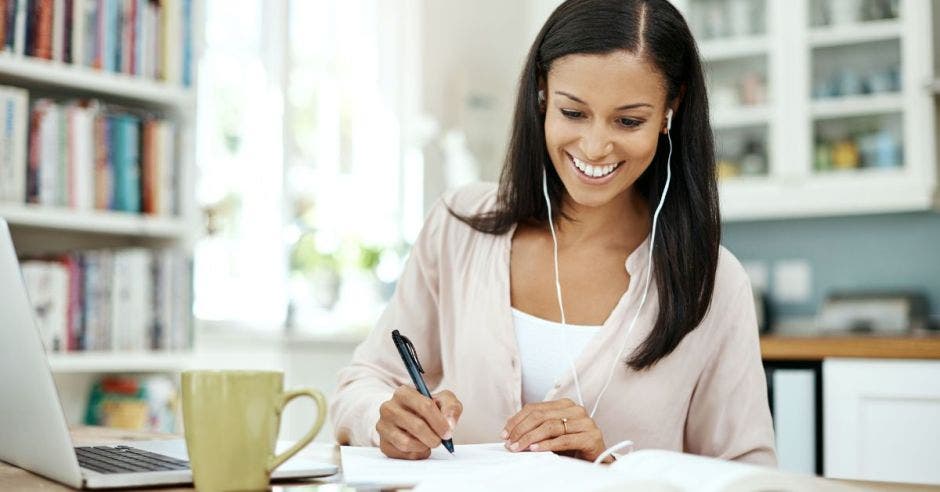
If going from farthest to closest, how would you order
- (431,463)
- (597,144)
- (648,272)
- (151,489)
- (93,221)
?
1. (93,221)
2. (648,272)
3. (597,144)
4. (431,463)
5. (151,489)

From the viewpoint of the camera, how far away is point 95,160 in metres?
2.53

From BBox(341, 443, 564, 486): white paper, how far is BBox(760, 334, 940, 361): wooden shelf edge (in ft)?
6.01

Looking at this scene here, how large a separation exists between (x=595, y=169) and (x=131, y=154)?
1581 mm

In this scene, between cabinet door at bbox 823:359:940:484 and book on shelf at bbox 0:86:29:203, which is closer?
book on shelf at bbox 0:86:29:203

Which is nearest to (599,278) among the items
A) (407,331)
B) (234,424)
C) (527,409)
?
(407,331)

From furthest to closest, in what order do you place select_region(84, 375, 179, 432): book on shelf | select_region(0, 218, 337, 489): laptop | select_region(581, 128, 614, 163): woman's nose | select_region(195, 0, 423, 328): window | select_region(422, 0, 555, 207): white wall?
1. select_region(422, 0, 555, 207): white wall
2. select_region(195, 0, 423, 328): window
3. select_region(84, 375, 179, 432): book on shelf
4. select_region(581, 128, 614, 163): woman's nose
5. select_region(0, 218, 337, 489): laptop

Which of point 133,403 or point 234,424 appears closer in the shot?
point 234,424

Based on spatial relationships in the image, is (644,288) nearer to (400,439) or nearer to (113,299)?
(400,439)

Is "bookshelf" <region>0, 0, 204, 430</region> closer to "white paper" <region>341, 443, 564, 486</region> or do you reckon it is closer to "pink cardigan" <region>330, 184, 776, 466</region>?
"pink cardigan" <region>330, 184, 776, 466</region>

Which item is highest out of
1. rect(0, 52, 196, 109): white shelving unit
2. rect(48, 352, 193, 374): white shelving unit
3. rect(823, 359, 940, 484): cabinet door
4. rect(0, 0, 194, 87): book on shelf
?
rect(0, 0, 194, 87): book on shelf

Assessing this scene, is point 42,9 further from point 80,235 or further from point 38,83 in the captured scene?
point 80,235

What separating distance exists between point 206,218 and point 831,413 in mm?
2244

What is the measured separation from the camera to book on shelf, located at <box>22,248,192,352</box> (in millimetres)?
2424

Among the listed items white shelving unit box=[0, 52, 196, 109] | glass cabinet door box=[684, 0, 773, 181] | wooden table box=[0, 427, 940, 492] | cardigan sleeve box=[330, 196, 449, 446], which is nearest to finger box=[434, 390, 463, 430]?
wooden table box=[0, 427, 940, 492]
